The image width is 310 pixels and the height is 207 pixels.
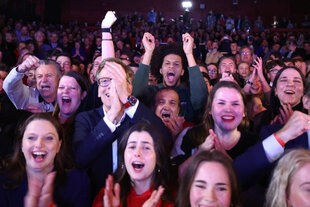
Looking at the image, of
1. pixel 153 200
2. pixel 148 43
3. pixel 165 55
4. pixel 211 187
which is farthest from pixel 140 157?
pixel 165 55

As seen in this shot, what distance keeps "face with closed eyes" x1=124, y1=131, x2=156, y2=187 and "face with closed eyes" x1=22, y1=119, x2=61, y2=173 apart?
0.38m

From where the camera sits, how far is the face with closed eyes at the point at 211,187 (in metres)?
1.53

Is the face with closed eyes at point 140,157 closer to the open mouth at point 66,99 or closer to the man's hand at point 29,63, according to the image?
the open mouth at point 66,99

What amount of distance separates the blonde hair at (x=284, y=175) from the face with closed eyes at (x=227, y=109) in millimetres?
448

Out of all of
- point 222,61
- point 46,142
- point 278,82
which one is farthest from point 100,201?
point 222,61

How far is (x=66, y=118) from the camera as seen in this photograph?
2.49m

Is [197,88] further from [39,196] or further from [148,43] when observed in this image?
[39,196]

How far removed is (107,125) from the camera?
6.41ft

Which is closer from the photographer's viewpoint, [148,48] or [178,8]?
[148,48]

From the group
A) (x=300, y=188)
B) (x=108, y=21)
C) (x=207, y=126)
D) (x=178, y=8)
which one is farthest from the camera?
(x=178, y=8)

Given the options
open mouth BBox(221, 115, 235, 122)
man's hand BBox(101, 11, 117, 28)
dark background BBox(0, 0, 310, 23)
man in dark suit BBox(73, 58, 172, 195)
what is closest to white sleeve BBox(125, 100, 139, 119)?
Answer: man in dark suit BBox(73, 58, 172, 195)

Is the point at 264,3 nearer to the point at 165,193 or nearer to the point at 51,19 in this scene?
the point at 51,19

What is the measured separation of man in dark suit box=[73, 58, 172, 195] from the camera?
194cm

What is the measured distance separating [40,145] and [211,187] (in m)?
0.86
